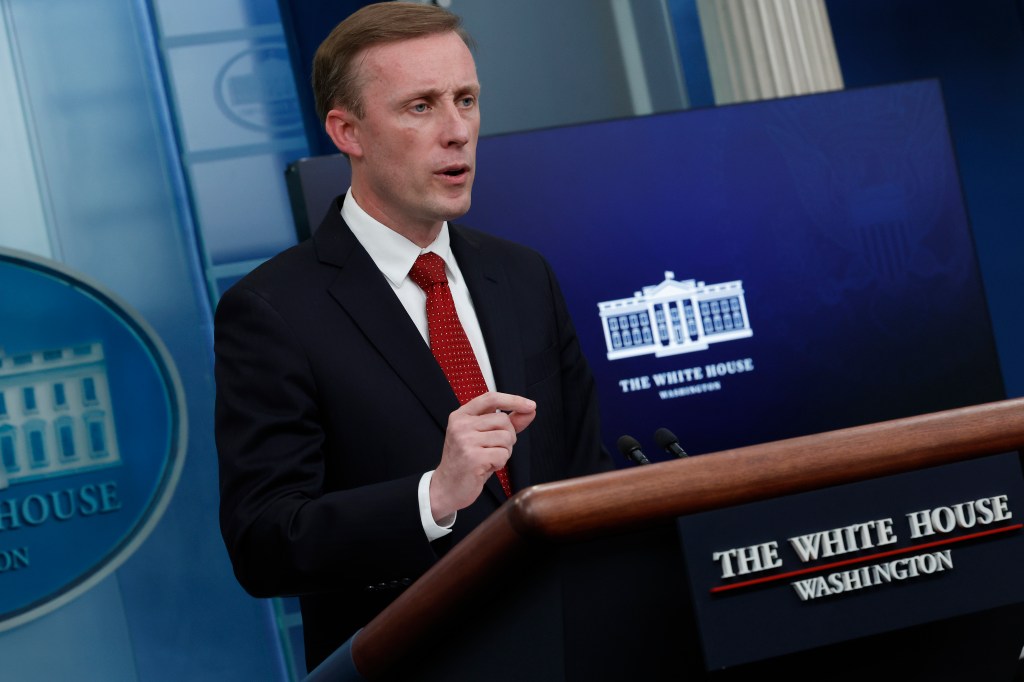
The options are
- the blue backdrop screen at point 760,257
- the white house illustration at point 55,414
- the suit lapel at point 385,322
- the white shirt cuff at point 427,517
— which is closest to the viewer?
the white shirt cuff at point 427,517

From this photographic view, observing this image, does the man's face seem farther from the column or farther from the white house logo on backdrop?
the column

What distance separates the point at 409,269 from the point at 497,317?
0.50 ft

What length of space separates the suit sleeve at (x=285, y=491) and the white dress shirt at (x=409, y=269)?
0.66 feet

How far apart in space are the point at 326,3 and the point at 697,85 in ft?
4.26

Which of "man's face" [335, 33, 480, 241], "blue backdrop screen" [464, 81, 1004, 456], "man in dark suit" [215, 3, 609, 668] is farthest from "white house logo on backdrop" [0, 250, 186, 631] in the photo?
"man's face" [335, 33, 480, 241]

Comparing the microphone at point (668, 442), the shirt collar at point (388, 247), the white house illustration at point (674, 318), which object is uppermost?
the shirt collar at point (388, 247)

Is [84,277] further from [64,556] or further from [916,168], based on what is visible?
[916,168]

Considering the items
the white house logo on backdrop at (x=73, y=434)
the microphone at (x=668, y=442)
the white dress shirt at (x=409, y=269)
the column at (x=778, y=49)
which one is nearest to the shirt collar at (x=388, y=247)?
the white dress shirt at (x=409, y=269)

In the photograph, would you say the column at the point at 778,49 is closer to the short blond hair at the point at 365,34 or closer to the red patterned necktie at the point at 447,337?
the short blond hair at the point at 365,34

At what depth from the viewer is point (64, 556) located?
3066 millimetres

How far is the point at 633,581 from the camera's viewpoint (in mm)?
883

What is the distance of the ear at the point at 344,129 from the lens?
184cm

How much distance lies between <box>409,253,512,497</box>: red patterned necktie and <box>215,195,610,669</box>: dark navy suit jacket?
43mm

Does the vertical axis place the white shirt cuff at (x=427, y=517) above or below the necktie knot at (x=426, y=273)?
below
